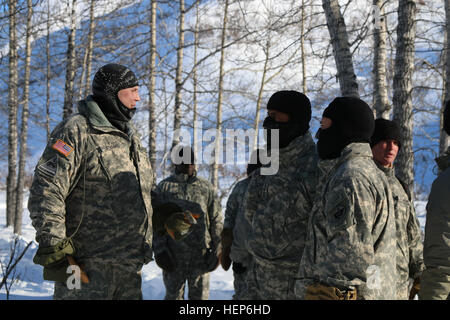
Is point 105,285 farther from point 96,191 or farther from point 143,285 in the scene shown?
point 143,285

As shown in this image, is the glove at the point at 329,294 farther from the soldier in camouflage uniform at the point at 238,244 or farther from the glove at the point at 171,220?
the glove at the point at 171,220

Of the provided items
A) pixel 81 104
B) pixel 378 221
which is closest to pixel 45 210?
pixel 81 104

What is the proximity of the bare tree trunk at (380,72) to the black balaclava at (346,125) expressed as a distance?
3.30 metres

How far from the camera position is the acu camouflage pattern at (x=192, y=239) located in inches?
209

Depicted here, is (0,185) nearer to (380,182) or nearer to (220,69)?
(220,69)

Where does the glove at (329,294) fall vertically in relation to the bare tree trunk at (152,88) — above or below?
below

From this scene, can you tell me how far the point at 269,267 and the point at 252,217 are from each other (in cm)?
45

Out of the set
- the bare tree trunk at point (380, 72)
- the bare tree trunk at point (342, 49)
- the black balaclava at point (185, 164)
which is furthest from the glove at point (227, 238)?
the bare tree trunk at point (380, 72)

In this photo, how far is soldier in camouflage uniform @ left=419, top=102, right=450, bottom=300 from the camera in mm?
2477

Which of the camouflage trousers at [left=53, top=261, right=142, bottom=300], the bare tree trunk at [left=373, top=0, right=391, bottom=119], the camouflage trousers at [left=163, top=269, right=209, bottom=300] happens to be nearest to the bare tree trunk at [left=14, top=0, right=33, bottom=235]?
the camouflage trousers at [left=163, top=269, right=209, bottom=300]

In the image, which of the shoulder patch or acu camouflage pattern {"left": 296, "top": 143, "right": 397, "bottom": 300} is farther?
the shoulder patch

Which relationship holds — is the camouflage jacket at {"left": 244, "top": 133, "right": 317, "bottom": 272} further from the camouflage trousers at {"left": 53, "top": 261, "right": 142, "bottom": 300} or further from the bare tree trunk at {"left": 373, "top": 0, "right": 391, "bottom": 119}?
the bare tree trunk at {"left": 373, "top": 0, "right": 391, "bottom": 119}

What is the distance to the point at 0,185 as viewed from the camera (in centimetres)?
3394

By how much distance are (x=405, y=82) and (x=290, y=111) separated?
284cm
